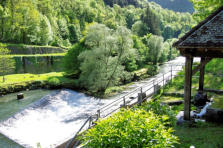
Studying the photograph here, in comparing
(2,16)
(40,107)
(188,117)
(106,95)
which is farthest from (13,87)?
(2,16)

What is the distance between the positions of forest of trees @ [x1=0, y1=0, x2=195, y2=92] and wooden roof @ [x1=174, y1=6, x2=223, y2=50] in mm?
20090

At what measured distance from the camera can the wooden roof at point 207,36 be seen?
6.94 metres

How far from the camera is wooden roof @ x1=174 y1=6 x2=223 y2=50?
6943mm

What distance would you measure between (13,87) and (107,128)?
2754 centimetres

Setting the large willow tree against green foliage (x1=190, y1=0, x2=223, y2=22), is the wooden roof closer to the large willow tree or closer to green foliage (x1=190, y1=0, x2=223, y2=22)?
green foliage (x1=190, y1=0, x2=223, y2=22)

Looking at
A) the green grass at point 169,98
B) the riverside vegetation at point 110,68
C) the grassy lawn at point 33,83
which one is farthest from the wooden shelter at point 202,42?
the grassy lawn at point 33,83

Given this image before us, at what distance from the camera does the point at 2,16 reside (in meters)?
50.1

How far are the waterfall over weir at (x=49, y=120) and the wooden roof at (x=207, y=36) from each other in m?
11.3

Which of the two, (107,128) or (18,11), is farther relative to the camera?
(18,11)

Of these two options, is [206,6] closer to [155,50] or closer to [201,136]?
[201,136]

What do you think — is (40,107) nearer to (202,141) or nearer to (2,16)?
(202,141)

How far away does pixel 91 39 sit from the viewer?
29.3 metres

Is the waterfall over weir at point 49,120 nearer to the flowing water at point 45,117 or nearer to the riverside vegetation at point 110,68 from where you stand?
the flowing water at point 45,117

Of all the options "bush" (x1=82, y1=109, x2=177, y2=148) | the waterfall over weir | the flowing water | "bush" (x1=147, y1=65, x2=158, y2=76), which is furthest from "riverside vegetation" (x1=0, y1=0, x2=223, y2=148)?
the waterfall over weir
